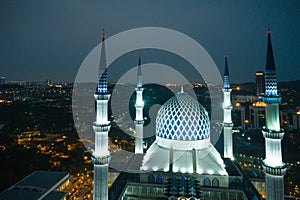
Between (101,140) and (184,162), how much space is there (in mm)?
3868

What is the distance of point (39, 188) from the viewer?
11.6 m

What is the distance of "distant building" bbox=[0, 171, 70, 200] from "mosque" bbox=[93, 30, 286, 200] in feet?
15.1

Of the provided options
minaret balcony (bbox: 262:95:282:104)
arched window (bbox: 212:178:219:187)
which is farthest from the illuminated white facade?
minaret balcony (bbox: 262:95:282:104)

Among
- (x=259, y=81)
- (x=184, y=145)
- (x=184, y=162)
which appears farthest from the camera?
(x=259, y=81)

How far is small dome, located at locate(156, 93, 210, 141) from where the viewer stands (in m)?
10.3

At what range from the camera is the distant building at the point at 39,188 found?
35.3ft

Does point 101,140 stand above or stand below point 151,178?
above

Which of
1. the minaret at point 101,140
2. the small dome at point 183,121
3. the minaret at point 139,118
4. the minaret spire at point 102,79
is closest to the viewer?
the minaret at point 101,140

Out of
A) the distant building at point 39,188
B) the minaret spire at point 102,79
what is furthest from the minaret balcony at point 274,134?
the distant building at point 39,188

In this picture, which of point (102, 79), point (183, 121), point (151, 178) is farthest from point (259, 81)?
point (102, 79)

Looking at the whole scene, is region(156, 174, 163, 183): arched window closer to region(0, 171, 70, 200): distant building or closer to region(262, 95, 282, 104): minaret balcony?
region(262, 95, 282, 104): minaret balcony

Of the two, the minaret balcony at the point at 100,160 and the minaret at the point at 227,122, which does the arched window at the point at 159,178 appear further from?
the minaret at the point at 227,122

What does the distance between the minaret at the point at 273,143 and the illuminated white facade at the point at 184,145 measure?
90.2 inches

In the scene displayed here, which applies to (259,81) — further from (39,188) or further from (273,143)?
(39,188)
